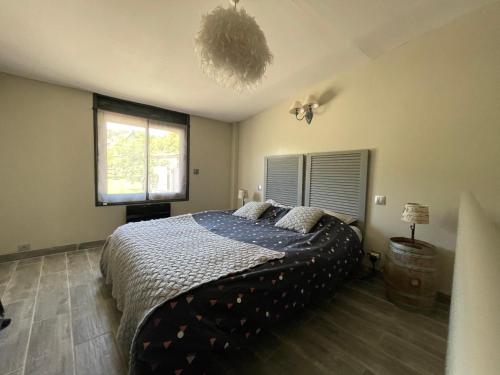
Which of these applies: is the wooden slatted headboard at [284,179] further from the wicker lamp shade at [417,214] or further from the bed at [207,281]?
the wicker lamp shade at [417,214]

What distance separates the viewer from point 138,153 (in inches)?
138

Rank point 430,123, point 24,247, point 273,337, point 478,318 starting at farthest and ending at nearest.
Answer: point 24,247 < point 430,123 < point 273,337 < point 478,318

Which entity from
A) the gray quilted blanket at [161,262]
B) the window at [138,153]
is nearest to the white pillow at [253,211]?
the gray quilted blanket at [161,262]

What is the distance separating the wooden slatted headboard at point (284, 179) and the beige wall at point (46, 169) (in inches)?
101

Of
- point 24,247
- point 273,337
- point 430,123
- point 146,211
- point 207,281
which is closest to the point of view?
point 207,281

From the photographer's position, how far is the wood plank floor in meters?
1.29

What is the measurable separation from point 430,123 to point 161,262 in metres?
2.73

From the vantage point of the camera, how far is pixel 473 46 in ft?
5.84

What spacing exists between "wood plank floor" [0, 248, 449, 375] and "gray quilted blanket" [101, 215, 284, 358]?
0.25 meters

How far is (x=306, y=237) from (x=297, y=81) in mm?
2093

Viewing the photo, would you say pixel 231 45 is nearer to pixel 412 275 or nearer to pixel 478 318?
pixel 478 318

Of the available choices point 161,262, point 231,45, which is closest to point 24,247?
point 161,262

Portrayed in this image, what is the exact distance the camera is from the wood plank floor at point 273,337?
1289 mm

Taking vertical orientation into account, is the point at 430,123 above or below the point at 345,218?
above
